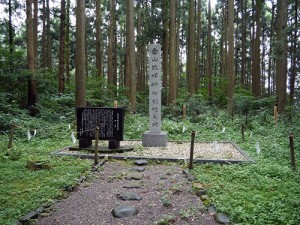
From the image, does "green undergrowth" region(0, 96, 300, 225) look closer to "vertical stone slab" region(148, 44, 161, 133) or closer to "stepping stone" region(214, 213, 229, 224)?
"stepping stone" region(214, 213, 229, 224)

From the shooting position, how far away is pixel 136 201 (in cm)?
458

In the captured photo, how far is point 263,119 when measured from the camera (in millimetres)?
13586

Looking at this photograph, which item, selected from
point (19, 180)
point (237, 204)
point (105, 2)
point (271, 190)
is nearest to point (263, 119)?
point (271, 190)

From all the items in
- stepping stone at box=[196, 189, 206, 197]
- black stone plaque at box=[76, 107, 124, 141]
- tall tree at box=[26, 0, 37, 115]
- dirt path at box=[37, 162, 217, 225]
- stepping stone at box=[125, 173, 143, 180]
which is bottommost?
dirt path at box=[37, 162, 217, 225]

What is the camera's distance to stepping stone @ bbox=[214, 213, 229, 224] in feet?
12.2

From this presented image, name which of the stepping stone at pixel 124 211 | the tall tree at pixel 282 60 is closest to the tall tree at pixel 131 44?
the tall tree at pixel 282 60

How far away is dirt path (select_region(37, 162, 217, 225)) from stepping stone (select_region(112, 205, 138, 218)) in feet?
0.22

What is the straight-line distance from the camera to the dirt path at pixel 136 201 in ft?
12.7

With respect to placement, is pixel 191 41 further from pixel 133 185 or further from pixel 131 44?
pixel 133 185

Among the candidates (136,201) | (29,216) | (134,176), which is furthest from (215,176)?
(29,216)

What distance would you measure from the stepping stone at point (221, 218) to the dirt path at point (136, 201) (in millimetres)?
74

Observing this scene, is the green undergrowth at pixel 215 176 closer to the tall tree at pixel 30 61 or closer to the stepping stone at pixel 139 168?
the stepping stone at pixel 139 168

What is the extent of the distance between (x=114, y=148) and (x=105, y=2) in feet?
67.0

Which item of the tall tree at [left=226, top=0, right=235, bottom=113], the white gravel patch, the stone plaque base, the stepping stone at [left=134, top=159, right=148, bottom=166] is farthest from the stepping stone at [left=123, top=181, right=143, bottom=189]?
the tall tree at [left=226, top=0, right=235, bottom=113]
